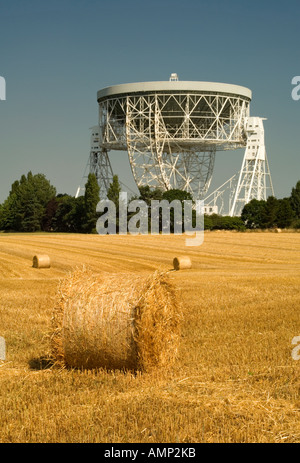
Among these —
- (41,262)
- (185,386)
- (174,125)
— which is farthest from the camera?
(174,125)

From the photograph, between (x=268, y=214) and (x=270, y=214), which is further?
(x=268, y=214)

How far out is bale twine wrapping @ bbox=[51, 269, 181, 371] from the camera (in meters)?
8.89

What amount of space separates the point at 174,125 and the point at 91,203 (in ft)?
44.2

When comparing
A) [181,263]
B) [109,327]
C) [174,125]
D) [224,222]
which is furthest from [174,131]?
[109,327]

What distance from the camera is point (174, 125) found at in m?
70.6

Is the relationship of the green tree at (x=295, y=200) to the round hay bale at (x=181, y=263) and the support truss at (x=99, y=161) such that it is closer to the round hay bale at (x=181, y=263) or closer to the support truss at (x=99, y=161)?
the support truss at (x=99, y=161)

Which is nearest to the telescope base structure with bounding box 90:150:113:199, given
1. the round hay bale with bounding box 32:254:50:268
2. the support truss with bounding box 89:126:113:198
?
the support truss with bounding box 89:126:113:198

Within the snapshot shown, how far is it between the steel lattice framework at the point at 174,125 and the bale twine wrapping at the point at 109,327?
58.2m

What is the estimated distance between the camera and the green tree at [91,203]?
75.2 metres

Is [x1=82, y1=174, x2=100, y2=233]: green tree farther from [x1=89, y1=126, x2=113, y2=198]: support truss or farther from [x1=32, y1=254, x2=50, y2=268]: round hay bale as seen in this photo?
[x1=32, y1=254, x2=50, y2=268]: round hay bale

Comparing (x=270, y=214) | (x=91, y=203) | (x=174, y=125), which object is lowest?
(x=270, y=214)

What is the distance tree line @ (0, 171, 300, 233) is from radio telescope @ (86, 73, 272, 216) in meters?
3.30

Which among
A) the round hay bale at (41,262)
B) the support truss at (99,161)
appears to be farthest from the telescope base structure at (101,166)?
the round hay bale at (41,262)

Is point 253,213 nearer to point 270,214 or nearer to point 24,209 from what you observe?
point 270,214
